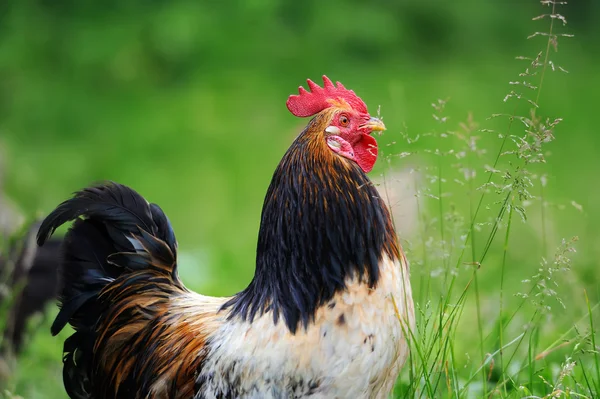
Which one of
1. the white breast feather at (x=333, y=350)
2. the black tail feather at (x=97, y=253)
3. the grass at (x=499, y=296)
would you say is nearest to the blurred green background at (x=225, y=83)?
the grass at (x=499, y=296)

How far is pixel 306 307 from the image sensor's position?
283 cm

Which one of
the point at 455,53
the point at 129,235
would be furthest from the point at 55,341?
the point at 455,53

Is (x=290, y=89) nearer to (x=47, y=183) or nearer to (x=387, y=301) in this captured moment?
(x=47, y=183)

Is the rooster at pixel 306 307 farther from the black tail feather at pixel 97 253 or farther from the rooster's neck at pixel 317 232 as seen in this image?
the black tail feather at pixel 97 253

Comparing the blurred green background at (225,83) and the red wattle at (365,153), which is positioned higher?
the blurred green background at (225,83)

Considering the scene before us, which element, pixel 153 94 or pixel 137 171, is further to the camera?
pixel 153 94

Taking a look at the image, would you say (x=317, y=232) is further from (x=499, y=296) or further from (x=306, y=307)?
(x=499, y=296)

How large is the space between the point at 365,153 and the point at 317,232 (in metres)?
0.37

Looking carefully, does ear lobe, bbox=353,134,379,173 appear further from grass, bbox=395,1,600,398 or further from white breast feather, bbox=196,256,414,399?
white breast feather, bbox=196,256,414,399

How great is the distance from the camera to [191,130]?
9.23 metres

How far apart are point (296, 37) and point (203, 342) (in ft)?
25.5

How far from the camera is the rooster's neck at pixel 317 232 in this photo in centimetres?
283

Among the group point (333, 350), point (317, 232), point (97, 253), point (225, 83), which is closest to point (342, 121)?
point (317, 232)

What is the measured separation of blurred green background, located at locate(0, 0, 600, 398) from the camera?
26.8 ft
